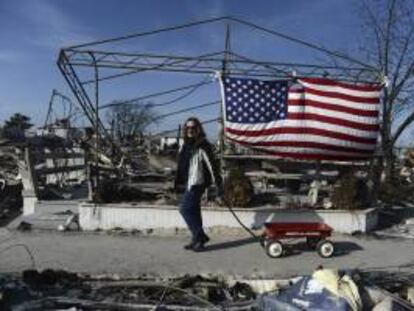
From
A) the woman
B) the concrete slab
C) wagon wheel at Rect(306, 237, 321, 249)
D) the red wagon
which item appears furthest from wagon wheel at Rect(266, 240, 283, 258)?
the concrete slab

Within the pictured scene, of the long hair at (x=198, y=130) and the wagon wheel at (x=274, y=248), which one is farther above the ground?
the long hair at (x=198, y=130)

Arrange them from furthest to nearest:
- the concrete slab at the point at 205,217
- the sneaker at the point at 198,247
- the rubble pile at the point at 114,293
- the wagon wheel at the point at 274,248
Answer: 1. the concrete slab at the point at 205,217
2. the sneaker at the point at 198,247
3. the wagon wheel at the point at 274,248
4. the rubble pile at the point at 114,293

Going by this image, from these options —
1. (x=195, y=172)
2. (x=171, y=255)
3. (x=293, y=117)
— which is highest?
(x=293, y=117)

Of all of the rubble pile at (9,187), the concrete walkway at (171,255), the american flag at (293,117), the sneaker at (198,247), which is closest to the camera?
the concrete walkway at (171,255)

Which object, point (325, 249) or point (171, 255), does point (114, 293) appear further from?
point (325, 249)

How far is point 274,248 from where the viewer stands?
11.1 meters

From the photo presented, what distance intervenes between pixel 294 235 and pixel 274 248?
360 millimetres

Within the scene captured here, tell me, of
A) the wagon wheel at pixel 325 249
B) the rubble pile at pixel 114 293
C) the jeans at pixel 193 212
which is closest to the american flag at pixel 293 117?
the jeans at pixel 193 212

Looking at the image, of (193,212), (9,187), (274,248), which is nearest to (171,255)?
(193,212)

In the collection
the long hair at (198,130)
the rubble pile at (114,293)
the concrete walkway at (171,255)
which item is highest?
the long hair at (198,130)

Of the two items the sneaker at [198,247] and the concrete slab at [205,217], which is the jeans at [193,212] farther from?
the concrete slab at [205,217]

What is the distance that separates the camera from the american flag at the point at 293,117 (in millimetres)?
13570

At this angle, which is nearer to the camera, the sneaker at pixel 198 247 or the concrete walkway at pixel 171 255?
the concrete walkway at pixel 171 255

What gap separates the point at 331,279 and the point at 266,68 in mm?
7061
